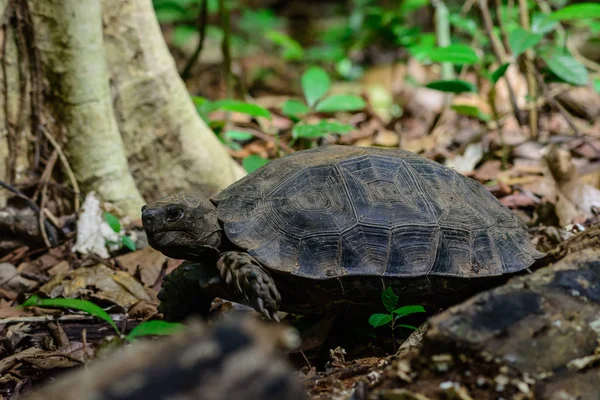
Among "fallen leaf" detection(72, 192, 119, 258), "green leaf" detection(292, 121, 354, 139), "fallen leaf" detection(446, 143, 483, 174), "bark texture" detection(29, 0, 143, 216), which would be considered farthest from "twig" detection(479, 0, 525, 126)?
"fallen leaf" detection(72, 192, 119, 258)

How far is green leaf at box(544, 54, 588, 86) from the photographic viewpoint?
5148mm

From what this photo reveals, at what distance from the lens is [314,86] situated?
17.6 ft

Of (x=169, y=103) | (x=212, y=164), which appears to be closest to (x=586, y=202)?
(x=212, y=164)

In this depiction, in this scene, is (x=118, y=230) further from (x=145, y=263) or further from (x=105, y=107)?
(x=105, y=107)

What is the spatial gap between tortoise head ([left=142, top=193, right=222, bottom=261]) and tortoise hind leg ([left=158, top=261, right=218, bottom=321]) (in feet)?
0.50

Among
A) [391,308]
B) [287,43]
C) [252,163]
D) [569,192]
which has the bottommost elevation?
[569,192]

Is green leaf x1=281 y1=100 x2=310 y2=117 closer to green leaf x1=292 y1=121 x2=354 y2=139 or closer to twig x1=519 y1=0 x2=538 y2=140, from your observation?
green leaf x1=292 y1=121 x2=354 y2=139

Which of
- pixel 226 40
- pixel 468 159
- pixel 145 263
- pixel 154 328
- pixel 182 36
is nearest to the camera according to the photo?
→ pixel 154 328

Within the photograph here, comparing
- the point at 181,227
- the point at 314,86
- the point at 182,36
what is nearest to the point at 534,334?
the point at 181,227

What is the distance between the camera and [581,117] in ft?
24.4

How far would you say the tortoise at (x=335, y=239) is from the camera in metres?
2.85

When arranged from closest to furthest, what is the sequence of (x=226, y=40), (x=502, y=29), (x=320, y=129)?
(x=320, y=129)
(x=502, y=29)
(x=226, y=40)

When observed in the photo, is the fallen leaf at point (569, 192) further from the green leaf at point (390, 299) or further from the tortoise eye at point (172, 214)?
the tortoise eye at point (172, 214)

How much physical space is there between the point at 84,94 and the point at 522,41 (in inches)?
132
